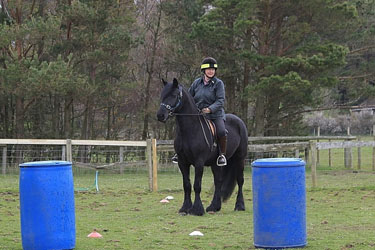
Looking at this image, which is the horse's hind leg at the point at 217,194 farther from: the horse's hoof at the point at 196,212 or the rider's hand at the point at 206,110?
the rider's hand at the point at 206,110

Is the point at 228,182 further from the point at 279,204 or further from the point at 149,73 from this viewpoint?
the point at 149,73

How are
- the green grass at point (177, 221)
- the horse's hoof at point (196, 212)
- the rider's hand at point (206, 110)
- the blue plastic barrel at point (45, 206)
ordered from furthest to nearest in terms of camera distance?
the horse's hoof at point (196, 212) < the rider's hand at point (206, 110) < the green grass at point (177, 221) < the blue plastic barrel at point (45, 206)

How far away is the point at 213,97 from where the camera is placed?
10.5 meters

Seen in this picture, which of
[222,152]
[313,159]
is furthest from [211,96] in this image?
[313,159]

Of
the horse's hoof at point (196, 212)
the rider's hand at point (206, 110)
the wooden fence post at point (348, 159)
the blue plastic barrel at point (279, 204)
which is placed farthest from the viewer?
the wooden fence post at point (348, 159)

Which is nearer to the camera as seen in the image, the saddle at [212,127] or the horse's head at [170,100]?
the horse's head at [170,100]

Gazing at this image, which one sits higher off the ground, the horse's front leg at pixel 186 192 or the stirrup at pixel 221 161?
the stirrup at pixel 221 161

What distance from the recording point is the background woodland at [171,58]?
22.8 meters

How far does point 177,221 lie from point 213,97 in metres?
2.26

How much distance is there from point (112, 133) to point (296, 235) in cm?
2388

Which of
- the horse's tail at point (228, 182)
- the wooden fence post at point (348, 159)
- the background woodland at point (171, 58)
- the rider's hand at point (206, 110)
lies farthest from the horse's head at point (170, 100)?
the wooden fence post at point (348, 159)

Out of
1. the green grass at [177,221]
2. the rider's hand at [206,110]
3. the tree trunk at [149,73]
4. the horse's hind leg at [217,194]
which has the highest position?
the tree trunk at [149,73]

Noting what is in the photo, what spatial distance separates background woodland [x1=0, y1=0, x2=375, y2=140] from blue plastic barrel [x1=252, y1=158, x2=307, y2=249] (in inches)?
635

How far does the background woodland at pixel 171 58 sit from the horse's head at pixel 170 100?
1251cm
